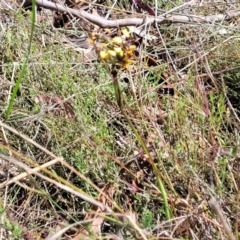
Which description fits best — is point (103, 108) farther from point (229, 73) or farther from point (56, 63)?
point (229, 73)

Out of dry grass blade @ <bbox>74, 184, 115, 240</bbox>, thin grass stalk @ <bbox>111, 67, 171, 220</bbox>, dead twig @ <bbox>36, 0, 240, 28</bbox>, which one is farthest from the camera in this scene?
dead twig @ <bbox>36, 0, 240, 28</bbox>

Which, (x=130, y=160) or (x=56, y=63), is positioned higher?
(x=56, y=63)

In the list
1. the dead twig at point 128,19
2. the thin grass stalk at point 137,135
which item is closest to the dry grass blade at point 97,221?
the thin grass stalk at point 137,135

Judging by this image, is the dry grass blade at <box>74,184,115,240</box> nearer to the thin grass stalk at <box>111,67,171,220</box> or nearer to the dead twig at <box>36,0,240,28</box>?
the thin grass stalk at <box>111,67,171,220</box>

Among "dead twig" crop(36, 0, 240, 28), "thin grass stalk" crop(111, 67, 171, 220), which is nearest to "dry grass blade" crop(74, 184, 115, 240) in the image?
"thin grass stalk" crop(111, 67, 171, 220)

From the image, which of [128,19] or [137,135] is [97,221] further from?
[128,19]

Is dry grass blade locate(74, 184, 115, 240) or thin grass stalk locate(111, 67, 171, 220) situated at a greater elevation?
thin grass stalk locate(111, 67, 171, 220)

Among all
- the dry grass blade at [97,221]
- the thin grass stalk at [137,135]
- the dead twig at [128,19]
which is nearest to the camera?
the thin grass stalk at [137,135]

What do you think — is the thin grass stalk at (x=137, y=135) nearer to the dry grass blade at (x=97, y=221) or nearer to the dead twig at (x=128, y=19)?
the dry grass blade at (x=97, y=221)

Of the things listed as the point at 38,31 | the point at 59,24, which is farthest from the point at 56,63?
the point at 59,24

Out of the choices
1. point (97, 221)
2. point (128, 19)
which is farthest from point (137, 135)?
point (128, 19)

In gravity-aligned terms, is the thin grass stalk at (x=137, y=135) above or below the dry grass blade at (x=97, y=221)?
above
